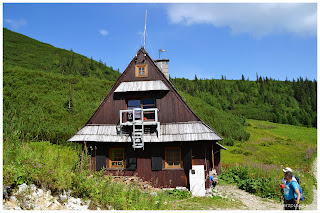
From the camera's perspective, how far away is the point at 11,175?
7.00 meters

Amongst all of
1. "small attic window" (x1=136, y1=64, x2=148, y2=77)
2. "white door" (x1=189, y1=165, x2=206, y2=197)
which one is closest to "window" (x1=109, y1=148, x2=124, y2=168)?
"white door" (x1=189, y1=165, x2=206, y2=197)

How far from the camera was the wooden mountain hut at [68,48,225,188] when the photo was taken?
15352 millimetres

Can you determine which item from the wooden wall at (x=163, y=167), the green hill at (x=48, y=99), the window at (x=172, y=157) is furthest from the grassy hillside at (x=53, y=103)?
the window at (x=172, y=157)

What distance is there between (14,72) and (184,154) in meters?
49.9

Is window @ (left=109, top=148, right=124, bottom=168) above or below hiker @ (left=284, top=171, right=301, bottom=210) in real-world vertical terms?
below

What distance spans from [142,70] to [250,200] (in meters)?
11.0

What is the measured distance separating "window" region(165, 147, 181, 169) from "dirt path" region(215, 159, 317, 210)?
3.19 m

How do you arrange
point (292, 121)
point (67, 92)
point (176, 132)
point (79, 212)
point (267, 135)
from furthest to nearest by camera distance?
point (292, 121) < point (267, 135) < point (67, 92) < point (176, 132) < point (79, 212)

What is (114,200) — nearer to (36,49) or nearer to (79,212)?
(79,212)

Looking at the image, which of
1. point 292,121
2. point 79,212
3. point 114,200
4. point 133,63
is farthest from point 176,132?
point 292,121

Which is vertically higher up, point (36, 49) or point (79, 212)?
point (36, 49)

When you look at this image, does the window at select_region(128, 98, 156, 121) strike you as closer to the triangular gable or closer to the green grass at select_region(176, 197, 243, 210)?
the triangular gable

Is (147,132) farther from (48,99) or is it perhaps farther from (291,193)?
(48,99)

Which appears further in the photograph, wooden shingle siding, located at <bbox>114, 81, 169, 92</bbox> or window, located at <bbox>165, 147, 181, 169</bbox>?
wooden shingle siding, located at <bbox>114, 81, 169, 92</bbox>
